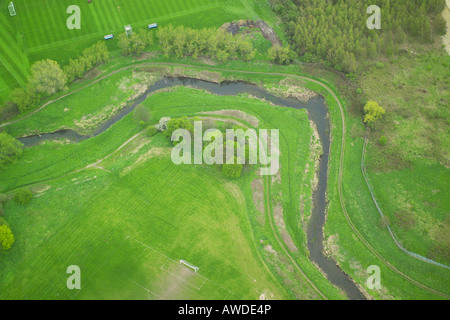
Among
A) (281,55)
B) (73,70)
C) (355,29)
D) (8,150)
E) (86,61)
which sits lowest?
(8,150)

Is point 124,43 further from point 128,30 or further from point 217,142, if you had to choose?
point 217,142

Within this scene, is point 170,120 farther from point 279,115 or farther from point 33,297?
point 33,297

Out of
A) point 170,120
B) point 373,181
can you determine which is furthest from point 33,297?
point 373,181

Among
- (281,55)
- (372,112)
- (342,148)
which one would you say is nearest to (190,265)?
(342,148)

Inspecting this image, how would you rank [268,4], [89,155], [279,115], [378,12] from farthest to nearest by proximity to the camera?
[268,4] → [378,12] → [279,115] → [89,155]

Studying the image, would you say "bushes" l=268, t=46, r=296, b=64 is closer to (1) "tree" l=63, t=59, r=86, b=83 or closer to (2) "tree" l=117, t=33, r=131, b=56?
(2) "tree" l=117, t=33, r=131, b=56

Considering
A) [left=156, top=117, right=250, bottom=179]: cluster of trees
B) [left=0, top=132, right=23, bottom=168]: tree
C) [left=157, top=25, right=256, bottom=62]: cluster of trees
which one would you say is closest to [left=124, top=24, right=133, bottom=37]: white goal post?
[left=157, top=25, right=256, bottom=62]: cluster of trees

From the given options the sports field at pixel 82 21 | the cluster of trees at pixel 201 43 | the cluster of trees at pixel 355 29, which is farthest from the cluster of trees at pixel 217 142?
the cluster of trees at pixel 355 29
